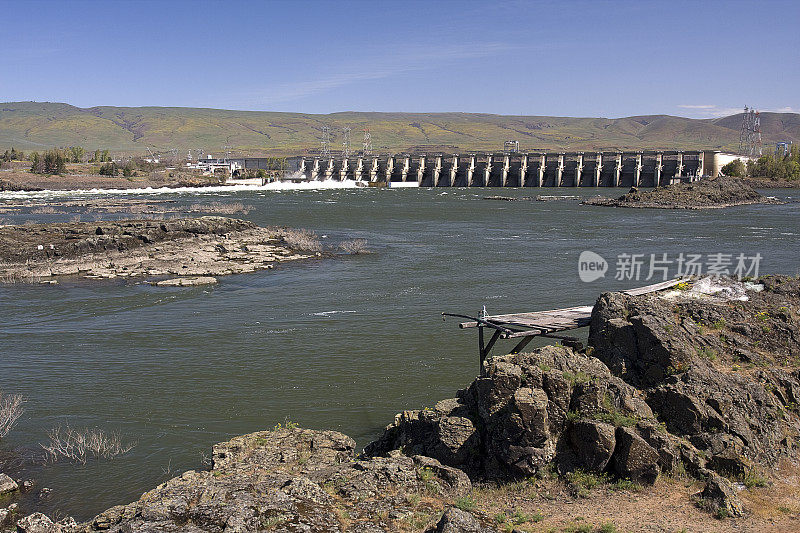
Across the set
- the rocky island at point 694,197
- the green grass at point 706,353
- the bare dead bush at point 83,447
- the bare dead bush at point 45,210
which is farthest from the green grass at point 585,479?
the rocky island at point 694,197

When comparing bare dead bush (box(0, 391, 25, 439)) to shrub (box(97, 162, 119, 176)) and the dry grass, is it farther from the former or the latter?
shrub (box(97, 162, 119, 176))

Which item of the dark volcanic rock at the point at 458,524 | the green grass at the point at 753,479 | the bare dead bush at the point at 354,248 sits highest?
the bare dead bush at the point at 354,248

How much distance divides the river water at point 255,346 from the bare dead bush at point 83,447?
267mm

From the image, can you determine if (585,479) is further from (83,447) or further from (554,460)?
(83,447)

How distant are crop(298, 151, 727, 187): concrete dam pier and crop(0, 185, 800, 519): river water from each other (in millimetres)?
73358

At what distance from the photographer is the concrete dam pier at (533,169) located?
111938mm

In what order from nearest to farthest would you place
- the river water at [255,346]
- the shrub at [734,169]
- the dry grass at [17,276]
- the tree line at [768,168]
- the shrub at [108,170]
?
the river water at [255,346] < the dry grass at [17,276] < the shrub at [734,169] < the tree line at [768,168] < the shrub at [108,170]

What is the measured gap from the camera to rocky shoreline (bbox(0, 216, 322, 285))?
109 ft

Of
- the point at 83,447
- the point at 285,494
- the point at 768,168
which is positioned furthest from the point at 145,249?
the point at 768,168

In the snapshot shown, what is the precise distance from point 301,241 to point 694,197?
56432 millimetres

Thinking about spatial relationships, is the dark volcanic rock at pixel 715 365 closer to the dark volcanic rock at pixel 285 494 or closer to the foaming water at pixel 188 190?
the dark volcanic rock at pixel 285 494

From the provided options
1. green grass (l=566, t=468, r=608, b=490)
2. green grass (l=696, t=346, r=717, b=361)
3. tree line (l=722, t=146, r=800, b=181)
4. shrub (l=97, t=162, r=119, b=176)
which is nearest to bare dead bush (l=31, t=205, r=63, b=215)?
shrub (l=97, t=162, r=119, b=176)

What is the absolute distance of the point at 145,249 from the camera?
38281 mm

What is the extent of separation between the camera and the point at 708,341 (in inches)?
539
